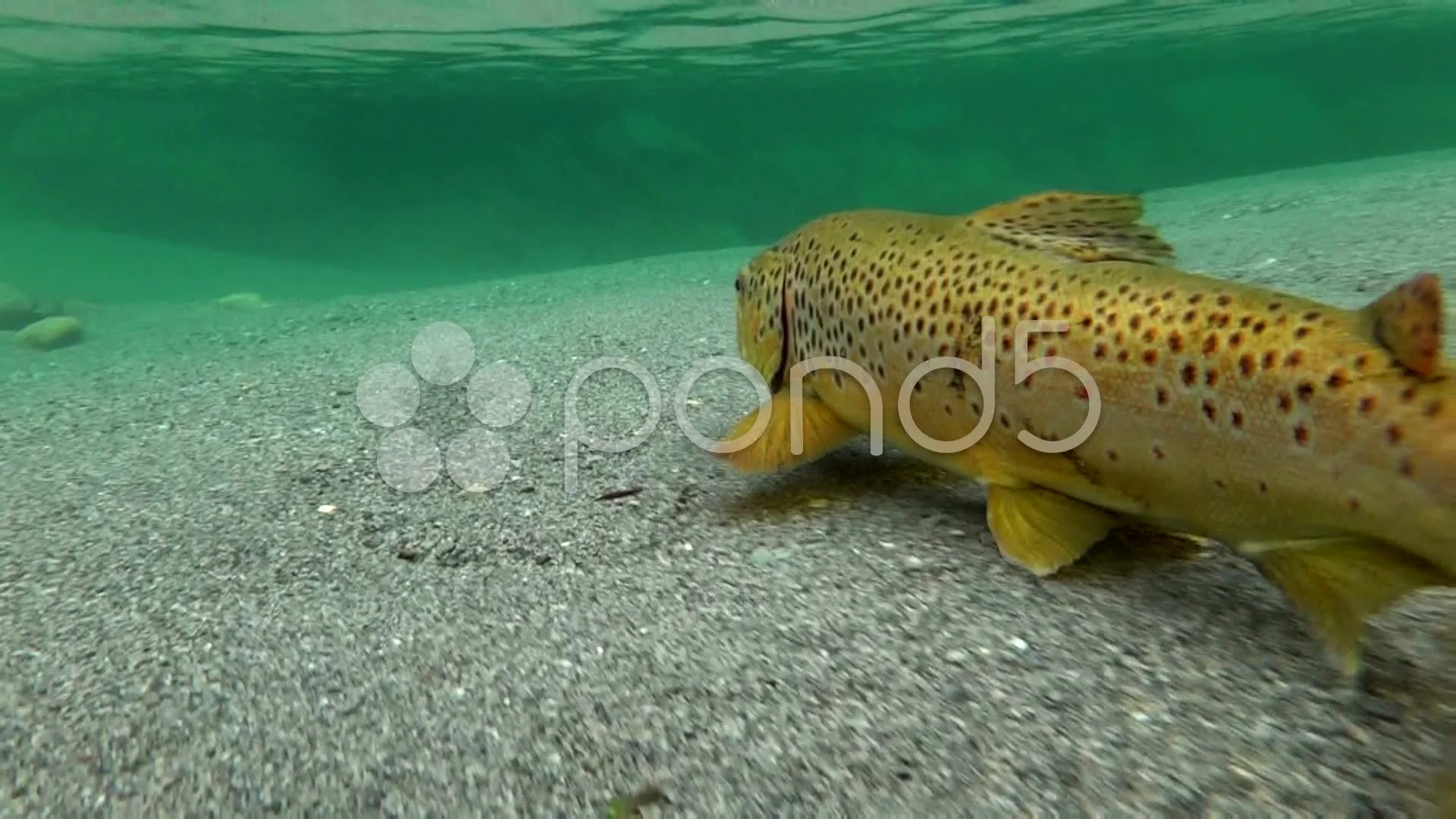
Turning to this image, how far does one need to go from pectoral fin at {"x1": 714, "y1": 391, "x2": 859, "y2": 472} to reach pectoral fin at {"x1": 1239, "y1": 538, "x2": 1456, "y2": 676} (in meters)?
1.64

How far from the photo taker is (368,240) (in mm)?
41375

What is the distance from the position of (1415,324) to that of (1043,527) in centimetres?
109

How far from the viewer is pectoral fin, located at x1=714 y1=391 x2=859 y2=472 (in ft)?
10.6

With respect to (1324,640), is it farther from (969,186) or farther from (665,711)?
(969,186)

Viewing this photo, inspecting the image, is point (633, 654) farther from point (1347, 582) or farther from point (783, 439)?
point (1347, 582)

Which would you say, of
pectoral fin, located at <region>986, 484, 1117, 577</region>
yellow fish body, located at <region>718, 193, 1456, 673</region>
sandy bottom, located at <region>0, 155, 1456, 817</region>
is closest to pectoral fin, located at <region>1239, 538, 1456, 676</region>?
yellow fish body, located at <region>718, 193, 1456, 673</region>

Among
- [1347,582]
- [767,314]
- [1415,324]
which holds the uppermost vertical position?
[1415,324]

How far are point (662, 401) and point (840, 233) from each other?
6.69 ft

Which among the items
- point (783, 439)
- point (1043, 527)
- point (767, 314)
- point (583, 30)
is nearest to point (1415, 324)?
point (1043, 527)

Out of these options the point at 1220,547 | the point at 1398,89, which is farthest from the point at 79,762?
the point at 1398,89

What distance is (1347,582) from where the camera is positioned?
1.87 m

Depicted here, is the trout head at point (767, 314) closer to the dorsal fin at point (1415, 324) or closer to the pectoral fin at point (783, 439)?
the pectoral fin at point (783, 439)

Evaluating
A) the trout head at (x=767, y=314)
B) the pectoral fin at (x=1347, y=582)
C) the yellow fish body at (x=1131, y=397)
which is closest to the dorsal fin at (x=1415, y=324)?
the yellow fish body at (x=1131, y=397)

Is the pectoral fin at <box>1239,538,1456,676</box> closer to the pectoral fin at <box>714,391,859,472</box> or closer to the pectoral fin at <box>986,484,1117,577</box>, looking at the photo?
the pectoral fin at <box>986,484,1117,577</box>
